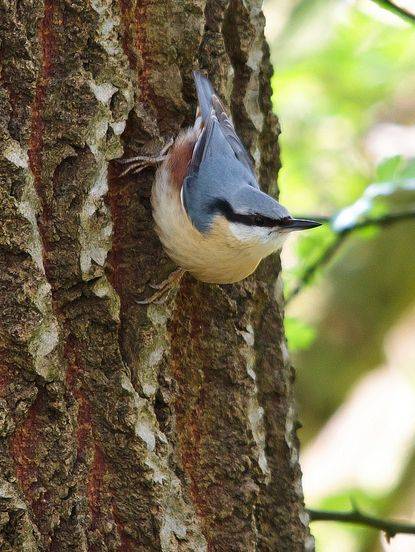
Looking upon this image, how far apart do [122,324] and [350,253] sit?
3.02m

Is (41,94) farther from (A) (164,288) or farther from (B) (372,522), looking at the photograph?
(B) (372,522)

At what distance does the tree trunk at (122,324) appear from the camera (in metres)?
2.07

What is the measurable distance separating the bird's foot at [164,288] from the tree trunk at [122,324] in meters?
0.03

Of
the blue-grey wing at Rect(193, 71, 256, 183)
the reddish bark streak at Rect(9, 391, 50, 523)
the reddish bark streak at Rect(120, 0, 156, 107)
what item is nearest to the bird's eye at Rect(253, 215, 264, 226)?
the blue-grey wing at Rect(193, 71, 256, 183)

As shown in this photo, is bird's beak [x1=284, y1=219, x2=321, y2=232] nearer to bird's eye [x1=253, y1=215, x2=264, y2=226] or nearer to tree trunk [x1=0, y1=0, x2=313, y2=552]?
bird's eye [x1=253, y1=215, x2=264, y2=226]

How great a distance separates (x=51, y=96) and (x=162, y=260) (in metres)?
0.60

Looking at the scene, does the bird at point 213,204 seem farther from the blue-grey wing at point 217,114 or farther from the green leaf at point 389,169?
Answer: the green leaf at point 389,169

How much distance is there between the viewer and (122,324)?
2.34 meters

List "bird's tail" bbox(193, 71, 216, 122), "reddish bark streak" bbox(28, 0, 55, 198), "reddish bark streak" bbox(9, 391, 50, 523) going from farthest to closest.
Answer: "bird's tail" bbox(193, 71, 216, 122)
"reddish bark streak" bbox(28, 0, 55, 198)
"reddish bark streak" bbox(9, 391, 50, 523)

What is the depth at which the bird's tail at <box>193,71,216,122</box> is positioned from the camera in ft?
8.26

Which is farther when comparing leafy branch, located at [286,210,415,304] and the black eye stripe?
leafy branch, located at [286,210,415,304]

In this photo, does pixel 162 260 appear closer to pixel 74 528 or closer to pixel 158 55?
pixel 158 55

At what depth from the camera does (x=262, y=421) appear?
2.58 metres

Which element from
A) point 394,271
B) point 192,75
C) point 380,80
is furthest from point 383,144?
point 192,75
